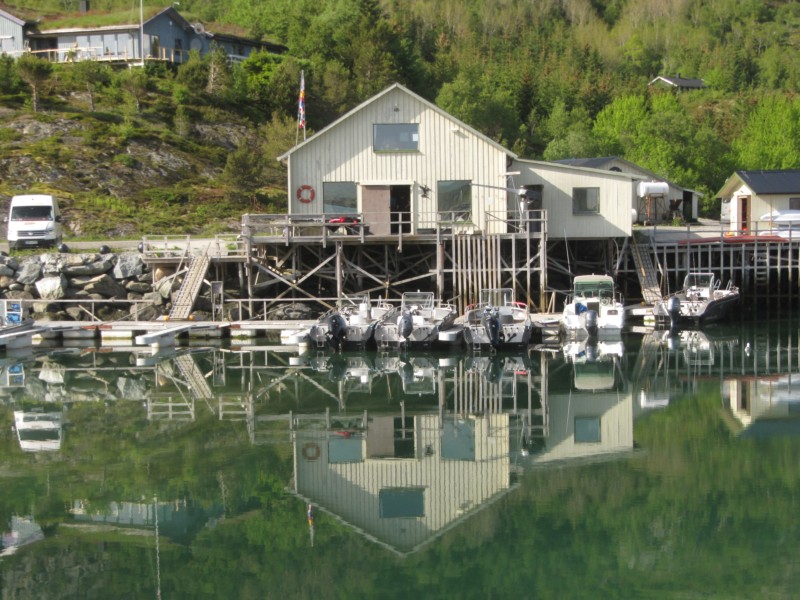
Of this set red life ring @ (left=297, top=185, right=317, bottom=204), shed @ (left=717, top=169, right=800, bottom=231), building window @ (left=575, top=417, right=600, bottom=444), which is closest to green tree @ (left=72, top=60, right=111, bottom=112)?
red life ring @ (left=297, top=185, right=317, bottom=204)

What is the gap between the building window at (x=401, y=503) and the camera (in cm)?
1863

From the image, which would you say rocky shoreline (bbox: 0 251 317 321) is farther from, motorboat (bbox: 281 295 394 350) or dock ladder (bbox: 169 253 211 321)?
motorboat (bbox: 281 295 394 350)

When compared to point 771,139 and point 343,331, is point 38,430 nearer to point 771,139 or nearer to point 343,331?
point 343,331

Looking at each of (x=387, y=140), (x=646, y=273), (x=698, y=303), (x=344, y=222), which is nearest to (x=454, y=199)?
(x=387, y=140)

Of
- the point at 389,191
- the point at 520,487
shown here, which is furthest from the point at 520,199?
the point at 520,487

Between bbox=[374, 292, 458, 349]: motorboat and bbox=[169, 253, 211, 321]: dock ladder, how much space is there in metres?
7.49

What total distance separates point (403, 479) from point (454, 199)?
20.4m

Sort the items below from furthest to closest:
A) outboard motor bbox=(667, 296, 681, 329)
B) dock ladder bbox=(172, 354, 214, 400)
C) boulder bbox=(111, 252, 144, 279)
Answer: boulder bbox=(111, 252, 144, 279)
outboard motor bbox=(667, 296, 681, 329)
dock ladder bbox=(172, 354, 214, 400)

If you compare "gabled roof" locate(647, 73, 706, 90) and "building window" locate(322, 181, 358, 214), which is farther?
"gabled roof" locate(647, 73, 706, 90)

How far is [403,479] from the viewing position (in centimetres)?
2061

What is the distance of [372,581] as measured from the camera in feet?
51.3

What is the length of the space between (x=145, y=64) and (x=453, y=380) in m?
50.2

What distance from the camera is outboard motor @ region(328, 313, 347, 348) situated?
34.1 meters

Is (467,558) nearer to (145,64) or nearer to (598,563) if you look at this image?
(598,563)
